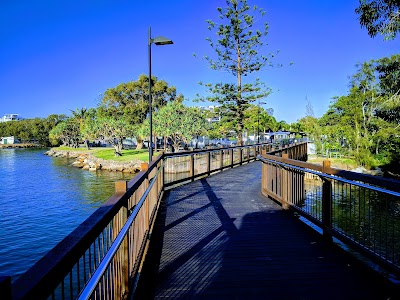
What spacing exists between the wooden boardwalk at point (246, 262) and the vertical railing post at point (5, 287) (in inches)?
103

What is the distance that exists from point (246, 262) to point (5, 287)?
368 centimetres

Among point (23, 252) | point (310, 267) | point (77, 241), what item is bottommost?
point (23, 252)

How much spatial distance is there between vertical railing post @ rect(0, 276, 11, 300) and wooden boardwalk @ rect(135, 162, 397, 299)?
2611 mm

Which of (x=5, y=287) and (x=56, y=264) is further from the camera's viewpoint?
(x=56, y=264)

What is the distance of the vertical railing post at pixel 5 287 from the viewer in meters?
0.86

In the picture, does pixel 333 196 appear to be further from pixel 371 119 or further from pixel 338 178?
pixel 371 119

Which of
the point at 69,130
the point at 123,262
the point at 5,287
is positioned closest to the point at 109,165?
the point at 123,262

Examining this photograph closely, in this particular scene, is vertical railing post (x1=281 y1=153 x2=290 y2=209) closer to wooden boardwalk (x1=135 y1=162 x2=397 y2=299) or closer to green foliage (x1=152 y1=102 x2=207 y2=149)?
wooden boardwalk (x1=135 y1=162 x2=397 y2=299)

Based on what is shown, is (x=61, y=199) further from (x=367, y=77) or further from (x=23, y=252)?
(x=367, y=77)

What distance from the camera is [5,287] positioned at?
873 mm

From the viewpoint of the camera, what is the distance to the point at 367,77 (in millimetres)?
48469

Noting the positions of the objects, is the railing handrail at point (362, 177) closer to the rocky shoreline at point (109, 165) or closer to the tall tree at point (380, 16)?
the tall tree at point (380, 16)

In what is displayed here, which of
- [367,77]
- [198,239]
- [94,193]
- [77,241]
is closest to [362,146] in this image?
[367,77]

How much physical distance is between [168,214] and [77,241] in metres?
5.29
